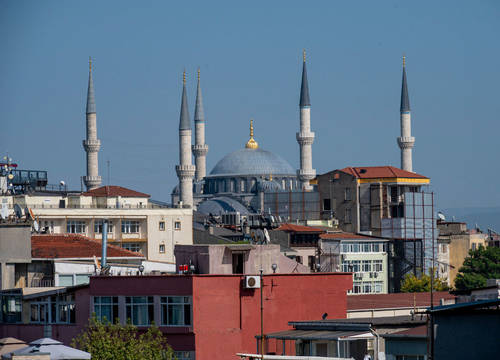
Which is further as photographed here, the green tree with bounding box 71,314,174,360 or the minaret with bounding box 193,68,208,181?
the minaret with bounding box 193,68,208,181

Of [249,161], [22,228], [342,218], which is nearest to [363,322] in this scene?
[22,228]

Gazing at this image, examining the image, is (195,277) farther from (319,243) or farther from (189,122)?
(189,122)

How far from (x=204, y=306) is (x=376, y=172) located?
53332 millimetres

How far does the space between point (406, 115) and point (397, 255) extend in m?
31.2

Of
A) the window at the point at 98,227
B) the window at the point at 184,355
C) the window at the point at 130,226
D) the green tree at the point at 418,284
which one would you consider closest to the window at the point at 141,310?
the window at the point at 184,355

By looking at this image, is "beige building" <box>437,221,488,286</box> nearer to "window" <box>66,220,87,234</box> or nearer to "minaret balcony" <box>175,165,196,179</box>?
"minaret balcony" <box>175,165,196,179</box>

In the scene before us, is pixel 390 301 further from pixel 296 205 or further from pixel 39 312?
pixel 296 205

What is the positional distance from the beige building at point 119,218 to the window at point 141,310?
32580 mm

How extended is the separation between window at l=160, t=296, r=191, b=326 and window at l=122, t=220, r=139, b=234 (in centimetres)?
3639

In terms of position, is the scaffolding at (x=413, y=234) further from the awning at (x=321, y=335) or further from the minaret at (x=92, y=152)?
the awning at (x=321, y=335)

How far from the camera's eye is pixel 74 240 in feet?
138

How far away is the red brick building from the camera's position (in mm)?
26438

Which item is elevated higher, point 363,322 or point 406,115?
point 406,115

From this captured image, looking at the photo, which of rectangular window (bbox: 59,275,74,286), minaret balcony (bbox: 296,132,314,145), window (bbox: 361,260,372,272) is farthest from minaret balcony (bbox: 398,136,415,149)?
rectangular window (bbox: 59,275,74,286)
